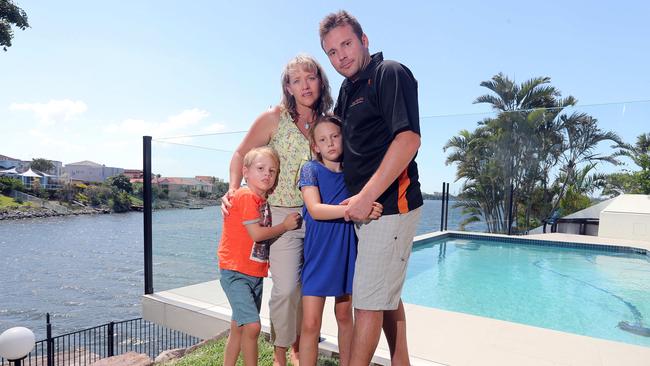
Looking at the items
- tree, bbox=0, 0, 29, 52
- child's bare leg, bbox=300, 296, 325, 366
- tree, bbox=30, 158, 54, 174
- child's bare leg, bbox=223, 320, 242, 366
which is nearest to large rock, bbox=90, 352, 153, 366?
child's bare leg, bbox=223, 320, 242, 366

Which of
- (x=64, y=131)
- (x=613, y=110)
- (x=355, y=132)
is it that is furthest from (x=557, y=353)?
(x=64, y=131)

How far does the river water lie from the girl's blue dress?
38.4 inches

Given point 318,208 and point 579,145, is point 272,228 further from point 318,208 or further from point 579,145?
point 579,145

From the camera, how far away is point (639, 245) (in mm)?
7988

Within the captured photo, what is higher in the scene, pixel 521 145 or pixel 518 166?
pixel 521 145

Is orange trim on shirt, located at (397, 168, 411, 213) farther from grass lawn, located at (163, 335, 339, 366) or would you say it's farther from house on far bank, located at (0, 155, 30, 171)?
house on far bank, located at (0, 155, 30, 171)

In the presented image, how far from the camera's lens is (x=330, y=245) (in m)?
1.50

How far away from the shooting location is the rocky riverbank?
4697 cm

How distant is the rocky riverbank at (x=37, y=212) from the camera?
46969 mm

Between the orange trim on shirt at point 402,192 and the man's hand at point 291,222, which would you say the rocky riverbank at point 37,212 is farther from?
the orange trim on shirt at point 402,192

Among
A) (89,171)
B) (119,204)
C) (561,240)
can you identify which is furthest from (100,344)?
(89,171)

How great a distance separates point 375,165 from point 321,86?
1.75 feet

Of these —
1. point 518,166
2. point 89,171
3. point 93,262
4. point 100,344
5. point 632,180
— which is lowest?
point 93,262

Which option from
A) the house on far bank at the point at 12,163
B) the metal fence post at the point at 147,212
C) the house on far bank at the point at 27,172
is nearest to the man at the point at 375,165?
the metal fence post at the point at 147,212
